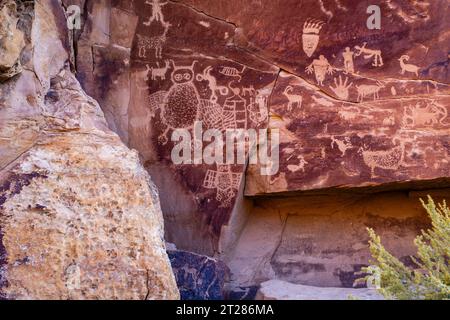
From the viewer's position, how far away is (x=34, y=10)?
263cm

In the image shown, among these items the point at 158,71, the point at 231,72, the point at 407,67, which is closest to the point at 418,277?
the point at 407,67

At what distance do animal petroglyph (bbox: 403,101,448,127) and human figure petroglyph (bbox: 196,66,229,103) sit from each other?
4.15 ft

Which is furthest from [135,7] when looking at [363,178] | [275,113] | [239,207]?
[363,178]

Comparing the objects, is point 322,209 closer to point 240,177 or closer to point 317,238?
point 317,238

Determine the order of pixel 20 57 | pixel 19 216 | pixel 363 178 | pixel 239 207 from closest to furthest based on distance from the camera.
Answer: pixel 19 216 → pixel 20 57 → pixel 363 178 → pixel 239 207

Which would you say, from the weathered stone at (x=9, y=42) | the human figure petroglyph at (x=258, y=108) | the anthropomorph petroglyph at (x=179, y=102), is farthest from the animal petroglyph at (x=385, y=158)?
the weathered stone at (x=9, y=42)

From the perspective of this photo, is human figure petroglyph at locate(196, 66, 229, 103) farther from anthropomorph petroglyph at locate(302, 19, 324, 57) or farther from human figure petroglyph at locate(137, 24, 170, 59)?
anthropomorph petroglyph at locate(302, 19, 324, 57)

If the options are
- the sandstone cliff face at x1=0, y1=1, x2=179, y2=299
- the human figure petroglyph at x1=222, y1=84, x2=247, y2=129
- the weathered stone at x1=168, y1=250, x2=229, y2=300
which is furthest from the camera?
the human figure petroglyph at x1=222, y1=84, x2=247, y2=129

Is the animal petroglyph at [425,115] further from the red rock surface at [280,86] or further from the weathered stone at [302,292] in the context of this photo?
the weathered stone at [302,292]

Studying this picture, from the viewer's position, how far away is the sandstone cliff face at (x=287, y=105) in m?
3.74

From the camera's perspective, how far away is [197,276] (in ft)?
10.9

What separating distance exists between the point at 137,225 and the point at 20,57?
0.98 m

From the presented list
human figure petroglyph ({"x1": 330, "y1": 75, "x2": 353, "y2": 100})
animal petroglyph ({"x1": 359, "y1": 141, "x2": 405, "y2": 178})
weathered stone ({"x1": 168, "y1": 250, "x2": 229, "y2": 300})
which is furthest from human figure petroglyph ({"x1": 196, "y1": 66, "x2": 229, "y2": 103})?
weathered stone ({"x1": 168, "y1": 250, "x2": 229, "y2": 300})

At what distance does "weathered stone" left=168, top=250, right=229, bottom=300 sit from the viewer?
10.7ft
